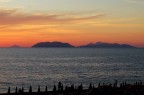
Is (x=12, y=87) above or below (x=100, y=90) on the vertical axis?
below

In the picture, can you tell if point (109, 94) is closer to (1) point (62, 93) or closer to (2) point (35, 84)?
(1) point (62, 93)

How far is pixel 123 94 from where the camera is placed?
39562 millimetres

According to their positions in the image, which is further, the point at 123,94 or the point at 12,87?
the point at 12,87

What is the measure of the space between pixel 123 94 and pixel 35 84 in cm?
4376

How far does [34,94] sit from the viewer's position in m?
41.3

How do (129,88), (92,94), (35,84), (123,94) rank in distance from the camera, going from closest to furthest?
1. (92,94)
2. (123,94)
3. (129,88)
4. (35,84)

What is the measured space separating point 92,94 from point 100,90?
1.91 meters

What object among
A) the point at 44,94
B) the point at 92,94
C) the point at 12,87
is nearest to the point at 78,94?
the point at 92,94

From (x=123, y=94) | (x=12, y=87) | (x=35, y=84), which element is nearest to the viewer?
(x=123, y=94)

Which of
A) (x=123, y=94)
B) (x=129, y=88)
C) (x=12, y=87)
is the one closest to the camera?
(x=123, y=94)

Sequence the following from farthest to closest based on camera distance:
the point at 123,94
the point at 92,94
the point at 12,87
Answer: the point at 12,87 → the point at 123,94 → the point at 92,94

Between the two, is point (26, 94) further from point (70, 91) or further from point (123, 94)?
point (123, 94)

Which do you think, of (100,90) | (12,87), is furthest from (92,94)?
(12,87)

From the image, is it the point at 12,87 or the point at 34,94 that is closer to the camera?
the point at 34,94
